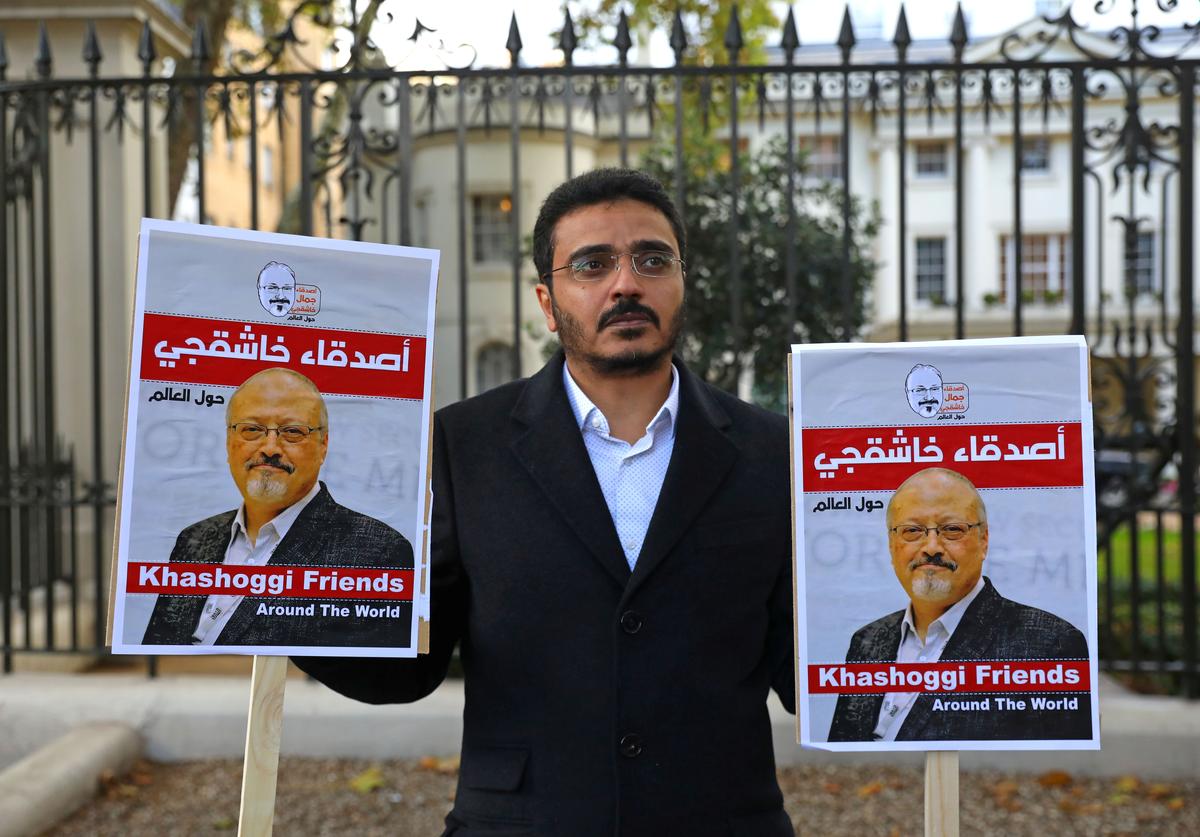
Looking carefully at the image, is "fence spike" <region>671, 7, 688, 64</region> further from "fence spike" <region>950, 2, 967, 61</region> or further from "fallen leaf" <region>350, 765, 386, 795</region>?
"fallen leaf" <region>350, 765, 386, 795</region>

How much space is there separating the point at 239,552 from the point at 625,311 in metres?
0.90

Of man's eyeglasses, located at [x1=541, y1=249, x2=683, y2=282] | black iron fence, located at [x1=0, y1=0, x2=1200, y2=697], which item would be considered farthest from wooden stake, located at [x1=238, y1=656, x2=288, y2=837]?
black iron fence, located at [x1=0, y1=0, x2=1200, y2=697]

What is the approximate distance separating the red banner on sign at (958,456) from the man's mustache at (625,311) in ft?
1.49

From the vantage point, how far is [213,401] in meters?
2.13

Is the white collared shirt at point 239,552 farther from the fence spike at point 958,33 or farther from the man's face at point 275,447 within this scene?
the fence spike at point 958,33

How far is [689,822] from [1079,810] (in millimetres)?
3378

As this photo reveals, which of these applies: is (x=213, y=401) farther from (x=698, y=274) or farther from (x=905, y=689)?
(x=698, y=274)

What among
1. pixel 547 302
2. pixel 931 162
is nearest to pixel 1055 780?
pixel 547 302

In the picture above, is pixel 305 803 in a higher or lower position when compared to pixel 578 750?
lower

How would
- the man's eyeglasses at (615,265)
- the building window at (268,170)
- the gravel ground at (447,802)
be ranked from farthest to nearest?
the building window at (268,170) < the gravel ground at (447,802) < the man's eyeglasses at (615,265)

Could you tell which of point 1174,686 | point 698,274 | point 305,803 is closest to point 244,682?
point 305,803

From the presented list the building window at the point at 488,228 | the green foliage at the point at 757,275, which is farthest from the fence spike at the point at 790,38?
the building window at the point at 488,228

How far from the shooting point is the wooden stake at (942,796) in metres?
2.07

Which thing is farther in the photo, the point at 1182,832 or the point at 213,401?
the point at 1182,832
